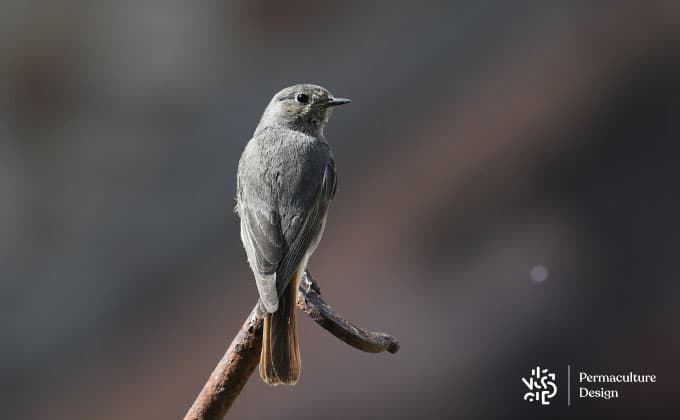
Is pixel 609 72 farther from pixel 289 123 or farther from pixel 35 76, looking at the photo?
pixel 35 76

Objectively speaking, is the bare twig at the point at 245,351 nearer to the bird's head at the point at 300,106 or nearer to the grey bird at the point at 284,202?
the grey bird at the point at 284,202

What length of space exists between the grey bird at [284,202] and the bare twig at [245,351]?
0.52 ft

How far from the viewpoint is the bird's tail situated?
2.28 m

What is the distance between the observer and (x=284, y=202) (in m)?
2.92

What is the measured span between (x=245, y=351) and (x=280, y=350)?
1.33ft

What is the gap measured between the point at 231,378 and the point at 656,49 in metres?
4.45

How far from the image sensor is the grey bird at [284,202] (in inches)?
94.3

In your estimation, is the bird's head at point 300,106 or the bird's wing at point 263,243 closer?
the bird's wing at point 263,243

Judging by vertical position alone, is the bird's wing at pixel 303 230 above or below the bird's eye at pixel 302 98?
below

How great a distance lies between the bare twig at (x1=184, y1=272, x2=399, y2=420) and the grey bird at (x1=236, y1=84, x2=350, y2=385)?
0.52ft

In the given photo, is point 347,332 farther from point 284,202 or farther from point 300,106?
point 300,106

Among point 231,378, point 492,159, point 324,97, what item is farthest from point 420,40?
point 231,378

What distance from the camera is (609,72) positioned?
535 centimetres

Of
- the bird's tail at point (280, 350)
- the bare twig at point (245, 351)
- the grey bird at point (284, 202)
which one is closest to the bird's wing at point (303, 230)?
the grey bird at point (284, 202)
